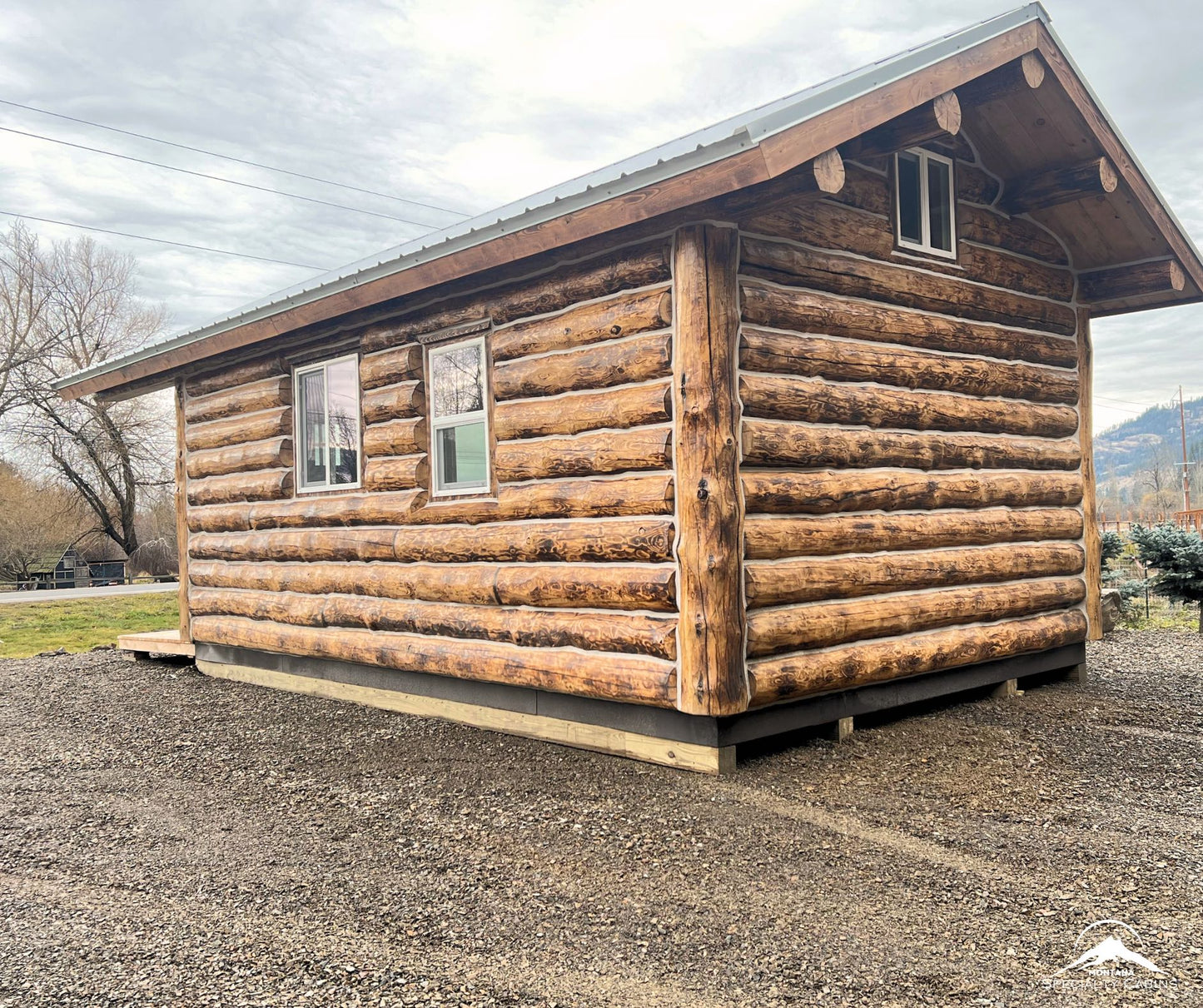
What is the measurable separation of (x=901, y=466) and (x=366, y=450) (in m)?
4.93

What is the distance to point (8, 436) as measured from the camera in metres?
30.8

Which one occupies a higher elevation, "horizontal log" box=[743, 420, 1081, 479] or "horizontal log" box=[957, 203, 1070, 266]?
"horizontal log" box=[957, 203, 1070, 266]

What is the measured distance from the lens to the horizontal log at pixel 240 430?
1014 cm

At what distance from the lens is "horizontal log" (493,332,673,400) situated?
636cm

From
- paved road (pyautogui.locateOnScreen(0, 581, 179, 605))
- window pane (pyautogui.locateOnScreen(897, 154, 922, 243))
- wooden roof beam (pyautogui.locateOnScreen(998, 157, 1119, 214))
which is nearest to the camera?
window pane (pyautogui.locateOnScreen(897, 154, 922, 243))

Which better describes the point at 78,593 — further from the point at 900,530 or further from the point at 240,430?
the point at 900,530

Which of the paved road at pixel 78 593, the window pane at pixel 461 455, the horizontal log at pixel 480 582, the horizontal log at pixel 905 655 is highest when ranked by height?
the window pane at pixel 461 455

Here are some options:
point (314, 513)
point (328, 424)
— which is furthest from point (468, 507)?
point (328, 424)

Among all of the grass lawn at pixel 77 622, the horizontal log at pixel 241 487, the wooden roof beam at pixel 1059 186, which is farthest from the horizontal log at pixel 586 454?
the grass lawn at pixel 77 622

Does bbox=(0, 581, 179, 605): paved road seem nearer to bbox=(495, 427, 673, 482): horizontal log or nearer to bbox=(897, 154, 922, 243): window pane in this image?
bbox=(495, 427, 673, 482): horizontal log

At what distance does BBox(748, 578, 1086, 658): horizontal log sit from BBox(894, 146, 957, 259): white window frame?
2.87 meters

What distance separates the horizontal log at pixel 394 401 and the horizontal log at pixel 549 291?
43 centimetres

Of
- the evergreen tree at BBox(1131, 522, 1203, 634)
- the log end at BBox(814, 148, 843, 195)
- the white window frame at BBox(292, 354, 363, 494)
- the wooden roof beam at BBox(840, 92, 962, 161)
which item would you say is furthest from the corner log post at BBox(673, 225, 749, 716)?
the evergreen tree at BBox(1131, 522, 1203, 634)

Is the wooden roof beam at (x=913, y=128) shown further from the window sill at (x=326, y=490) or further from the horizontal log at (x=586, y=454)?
the window sill at (x=326, y=490)
